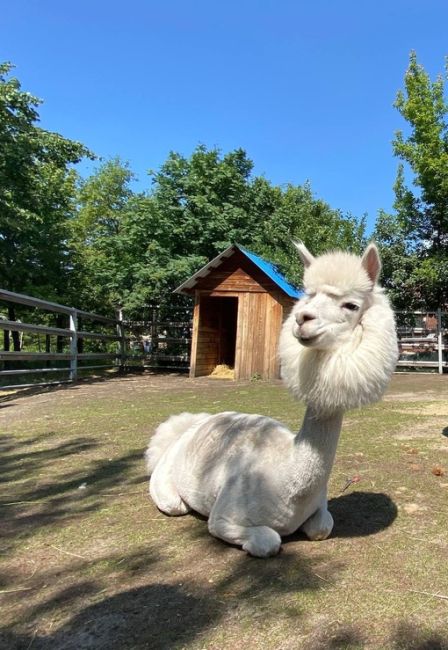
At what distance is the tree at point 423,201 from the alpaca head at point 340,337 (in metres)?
15.8

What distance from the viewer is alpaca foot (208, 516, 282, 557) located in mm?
2732

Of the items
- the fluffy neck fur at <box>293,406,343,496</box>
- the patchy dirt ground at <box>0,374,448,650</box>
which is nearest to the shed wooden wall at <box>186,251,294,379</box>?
the patchy dirt ground at <box>0,374,448,650</box>

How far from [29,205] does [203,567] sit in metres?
15.5

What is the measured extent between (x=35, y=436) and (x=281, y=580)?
183 inches

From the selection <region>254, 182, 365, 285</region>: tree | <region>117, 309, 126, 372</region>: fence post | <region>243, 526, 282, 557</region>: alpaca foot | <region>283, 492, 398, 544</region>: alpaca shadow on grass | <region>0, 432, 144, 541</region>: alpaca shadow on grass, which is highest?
<region>254, 182, 365, 285</region>: tree

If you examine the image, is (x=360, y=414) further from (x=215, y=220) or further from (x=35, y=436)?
(x=215, y=220)

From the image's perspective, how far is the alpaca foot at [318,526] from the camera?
2949mm

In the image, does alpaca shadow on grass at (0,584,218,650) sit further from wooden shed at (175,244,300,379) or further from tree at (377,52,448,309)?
tree at (377,52,448,309)

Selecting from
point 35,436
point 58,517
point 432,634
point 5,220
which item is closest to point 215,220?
point 5,220

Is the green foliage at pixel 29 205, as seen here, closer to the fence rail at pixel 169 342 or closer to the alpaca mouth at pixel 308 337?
→ the fence rail at pixel 169 342

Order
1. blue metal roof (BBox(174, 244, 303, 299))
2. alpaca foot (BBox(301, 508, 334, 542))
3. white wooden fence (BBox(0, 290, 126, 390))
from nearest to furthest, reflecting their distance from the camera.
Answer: alpaca foot (BBox(301, 508, 334, 542)) → white wooden fence (BBox(0, 290, 126, 390)) → blue metal roof (BBox(174, 244, 303, 299))

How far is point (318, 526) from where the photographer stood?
2.95 meters

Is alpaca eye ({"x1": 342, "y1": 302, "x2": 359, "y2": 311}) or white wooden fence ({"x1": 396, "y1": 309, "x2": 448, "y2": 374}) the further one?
white wooden fence ({"x1": 396, "y1": 309, "x2": 448, "y2": 374})

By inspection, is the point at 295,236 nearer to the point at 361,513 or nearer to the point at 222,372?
the point at 222,372
